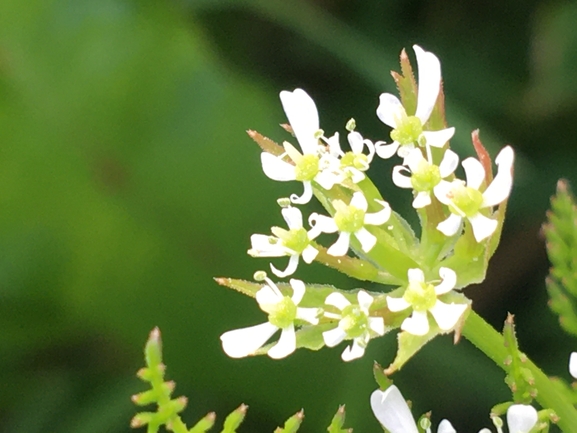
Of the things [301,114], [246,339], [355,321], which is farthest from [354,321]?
[301,114]

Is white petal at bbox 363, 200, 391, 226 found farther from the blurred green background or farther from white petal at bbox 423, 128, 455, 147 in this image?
the blurred green background

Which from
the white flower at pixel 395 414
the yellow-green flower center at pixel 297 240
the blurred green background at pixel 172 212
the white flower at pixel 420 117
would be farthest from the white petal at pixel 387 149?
the blurred green background at pixel 172 212

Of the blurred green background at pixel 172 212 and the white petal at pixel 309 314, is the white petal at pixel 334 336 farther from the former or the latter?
the blurred green background at pixel 172 212

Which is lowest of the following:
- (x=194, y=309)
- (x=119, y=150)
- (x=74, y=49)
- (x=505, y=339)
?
(x=505, y=339)

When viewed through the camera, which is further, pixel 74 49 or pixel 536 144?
pixel 536 144

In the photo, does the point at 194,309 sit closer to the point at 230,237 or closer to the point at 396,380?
the point at 230,237

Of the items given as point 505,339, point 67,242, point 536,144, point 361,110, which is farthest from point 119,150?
point 505,339
